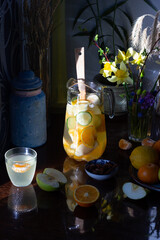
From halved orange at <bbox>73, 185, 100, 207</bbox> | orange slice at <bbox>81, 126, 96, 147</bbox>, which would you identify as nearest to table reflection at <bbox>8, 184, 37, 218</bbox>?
halved orange at <bbox>73, 185, 100, 207</bbox>

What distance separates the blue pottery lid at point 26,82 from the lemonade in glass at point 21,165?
0.23 m

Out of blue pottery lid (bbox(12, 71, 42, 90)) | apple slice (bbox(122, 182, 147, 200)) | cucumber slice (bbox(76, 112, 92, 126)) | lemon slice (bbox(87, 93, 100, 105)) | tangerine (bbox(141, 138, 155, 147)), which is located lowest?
apple slice (bbox(122, 182, 147, 200))

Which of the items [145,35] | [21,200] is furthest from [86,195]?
[145,35]

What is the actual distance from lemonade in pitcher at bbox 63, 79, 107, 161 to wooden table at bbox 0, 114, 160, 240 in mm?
68

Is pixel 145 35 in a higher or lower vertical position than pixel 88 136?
higher

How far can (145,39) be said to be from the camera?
1.58m

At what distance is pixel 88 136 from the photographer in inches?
49.4

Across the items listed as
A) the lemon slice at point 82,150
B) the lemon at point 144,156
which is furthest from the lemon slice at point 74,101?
the lemon at point 144,156

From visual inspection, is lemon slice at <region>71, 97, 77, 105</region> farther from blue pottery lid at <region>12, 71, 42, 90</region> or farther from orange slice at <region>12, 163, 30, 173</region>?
orange slice at <region>12, 163, 30, 173</region>

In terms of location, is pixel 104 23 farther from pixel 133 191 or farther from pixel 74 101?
pixel 133 191

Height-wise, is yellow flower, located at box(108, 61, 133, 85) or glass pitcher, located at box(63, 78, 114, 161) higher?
yellow flower, located at box(108, 61, 133, 85)

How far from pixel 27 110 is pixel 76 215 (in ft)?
1.43

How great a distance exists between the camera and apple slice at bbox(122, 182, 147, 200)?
44.4 inches

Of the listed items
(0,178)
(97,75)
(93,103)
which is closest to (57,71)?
(97,75)
